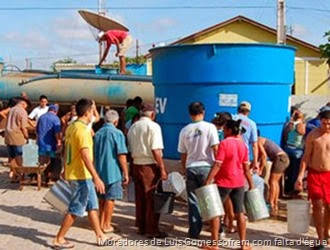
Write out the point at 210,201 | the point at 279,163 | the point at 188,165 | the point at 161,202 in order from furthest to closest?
the point at 279,163 < the point at 161,202 < the point at 188,165 < the point at 210,201

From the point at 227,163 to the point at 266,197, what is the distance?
242 cm

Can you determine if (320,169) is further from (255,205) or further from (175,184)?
(175,184)

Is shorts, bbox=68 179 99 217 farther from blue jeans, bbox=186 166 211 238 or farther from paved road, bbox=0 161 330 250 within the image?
blue jeans, bbox=186 166 211 238

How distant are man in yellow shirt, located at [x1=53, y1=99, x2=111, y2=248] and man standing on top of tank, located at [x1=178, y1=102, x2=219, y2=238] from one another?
1114mm

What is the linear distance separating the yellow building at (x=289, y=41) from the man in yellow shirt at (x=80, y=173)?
2569 centimetres

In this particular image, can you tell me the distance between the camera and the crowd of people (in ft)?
22.3

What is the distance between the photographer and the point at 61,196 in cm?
750

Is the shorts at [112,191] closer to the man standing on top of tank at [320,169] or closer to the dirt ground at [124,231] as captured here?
the dirt ground at [124,231]

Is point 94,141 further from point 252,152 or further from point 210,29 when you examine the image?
point 210,29

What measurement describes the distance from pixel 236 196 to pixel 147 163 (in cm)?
127

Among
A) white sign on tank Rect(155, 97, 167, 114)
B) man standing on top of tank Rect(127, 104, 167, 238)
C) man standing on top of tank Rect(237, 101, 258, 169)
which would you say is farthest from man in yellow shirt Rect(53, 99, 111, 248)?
white sign on tank Rect(155, 97, 167, 114)

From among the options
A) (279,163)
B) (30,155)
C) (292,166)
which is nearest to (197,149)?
(279,163)

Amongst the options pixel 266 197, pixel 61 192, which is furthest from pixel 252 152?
pixel 61 192

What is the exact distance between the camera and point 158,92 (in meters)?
9.73
